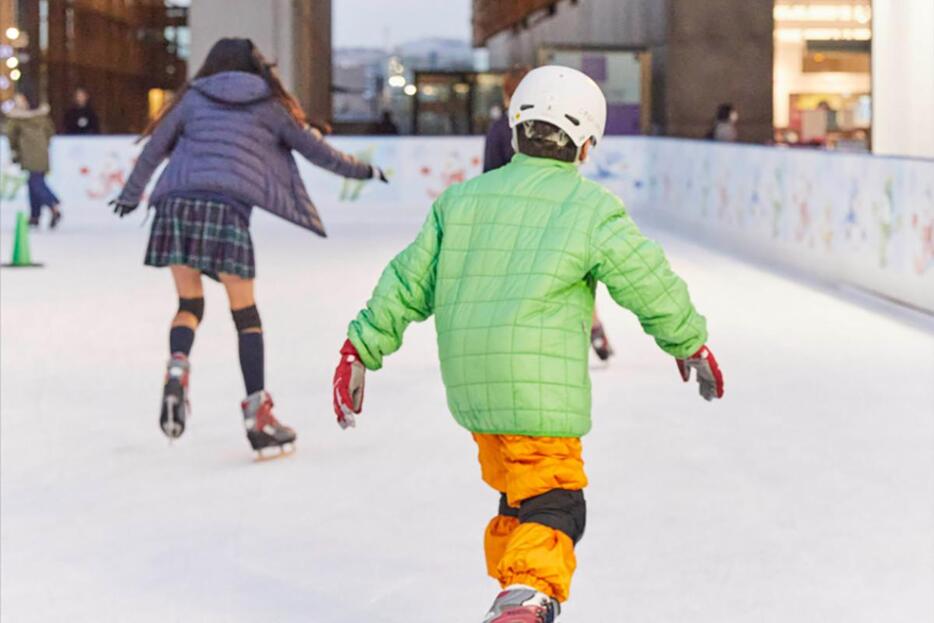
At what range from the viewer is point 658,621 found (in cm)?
387

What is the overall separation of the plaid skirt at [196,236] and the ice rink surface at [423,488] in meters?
0.64

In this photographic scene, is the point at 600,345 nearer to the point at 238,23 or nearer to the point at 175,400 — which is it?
the point at 175,400

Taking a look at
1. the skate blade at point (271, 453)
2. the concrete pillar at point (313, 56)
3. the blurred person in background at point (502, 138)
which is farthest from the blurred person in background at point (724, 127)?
the skate blade at point (271, 453)

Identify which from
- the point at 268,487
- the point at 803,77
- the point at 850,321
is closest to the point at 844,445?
the point at 268,487

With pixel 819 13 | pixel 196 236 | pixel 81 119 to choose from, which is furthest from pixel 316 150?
pixel 819 13

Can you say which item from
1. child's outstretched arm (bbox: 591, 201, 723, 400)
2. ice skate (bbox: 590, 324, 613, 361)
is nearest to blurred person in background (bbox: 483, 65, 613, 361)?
ice skate (bbox: 590, 324, 613, 361)

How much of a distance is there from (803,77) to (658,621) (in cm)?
3072

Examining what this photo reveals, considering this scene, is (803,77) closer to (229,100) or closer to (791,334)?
(791,334)

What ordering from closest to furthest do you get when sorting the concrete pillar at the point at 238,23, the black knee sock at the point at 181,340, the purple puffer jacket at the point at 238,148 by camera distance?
the purple puffer jacket at the point at 238,148, the black knee sock at the point at 181,340, the concrete pillar at the point at 238,23

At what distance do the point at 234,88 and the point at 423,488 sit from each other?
4.40 ft

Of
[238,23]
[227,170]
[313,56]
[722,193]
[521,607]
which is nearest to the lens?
[521,607]

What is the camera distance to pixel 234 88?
568 centimetres

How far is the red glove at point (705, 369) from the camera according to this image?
10.3ft

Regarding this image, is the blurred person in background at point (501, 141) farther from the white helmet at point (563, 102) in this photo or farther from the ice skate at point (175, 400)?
the white helmet at point (563, 102)
